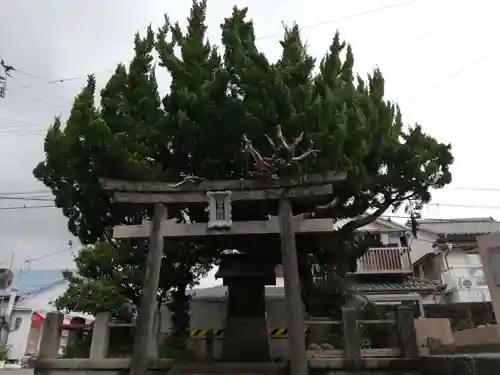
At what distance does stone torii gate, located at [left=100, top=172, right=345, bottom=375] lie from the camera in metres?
9.80

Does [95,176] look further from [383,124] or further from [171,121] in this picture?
[383,124]

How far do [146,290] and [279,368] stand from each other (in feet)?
11.5

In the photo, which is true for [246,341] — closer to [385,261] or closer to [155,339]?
[155,339]

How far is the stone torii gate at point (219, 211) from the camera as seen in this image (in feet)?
32.1

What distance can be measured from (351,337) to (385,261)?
1327 cm

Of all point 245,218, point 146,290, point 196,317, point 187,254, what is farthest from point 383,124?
point 196,317

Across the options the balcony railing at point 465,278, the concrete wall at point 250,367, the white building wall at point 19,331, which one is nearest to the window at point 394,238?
the balcony railing at point 465,278

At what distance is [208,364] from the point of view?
33.5ft

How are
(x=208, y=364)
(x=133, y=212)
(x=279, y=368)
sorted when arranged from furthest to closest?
(x=133, y=212)
(x=208, y=364)
(x=279, y=368)

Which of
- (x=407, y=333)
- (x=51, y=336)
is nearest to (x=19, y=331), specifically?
(x=51, y=336)

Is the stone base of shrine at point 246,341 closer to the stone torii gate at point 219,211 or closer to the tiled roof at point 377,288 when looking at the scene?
the stone torii gate at point 219,211

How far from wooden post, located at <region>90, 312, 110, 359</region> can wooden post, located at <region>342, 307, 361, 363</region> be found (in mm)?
5572

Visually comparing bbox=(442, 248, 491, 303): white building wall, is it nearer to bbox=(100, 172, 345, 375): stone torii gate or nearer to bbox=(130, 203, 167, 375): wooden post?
bbox=(100, 172, 345, 375): stone torii gate

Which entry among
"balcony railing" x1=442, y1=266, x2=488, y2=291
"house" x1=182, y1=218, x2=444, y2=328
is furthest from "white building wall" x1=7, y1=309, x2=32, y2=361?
"balcony railing" x1=442, y1=266, x2=488, y2=291
